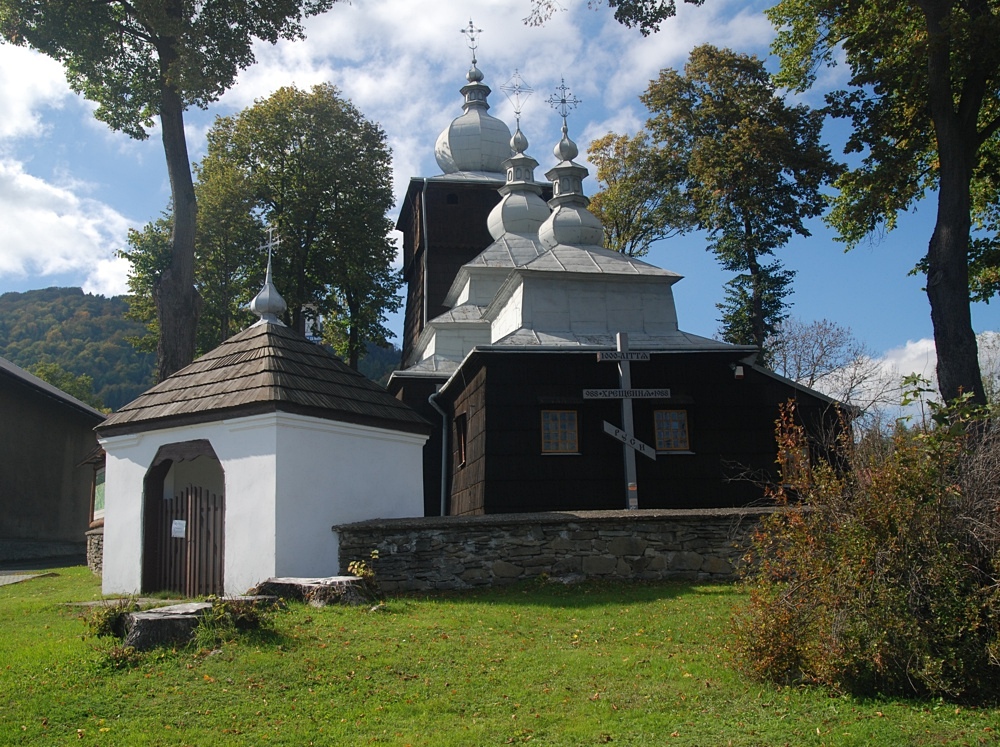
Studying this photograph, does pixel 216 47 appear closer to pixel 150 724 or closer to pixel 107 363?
pixel 150 724

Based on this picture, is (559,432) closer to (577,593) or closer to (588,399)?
(588,399)

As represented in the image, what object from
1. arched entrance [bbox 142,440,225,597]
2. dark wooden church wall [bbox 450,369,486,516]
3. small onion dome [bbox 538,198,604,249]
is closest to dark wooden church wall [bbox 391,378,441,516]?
dark wooden church wall [bbox 450,369,486,516]

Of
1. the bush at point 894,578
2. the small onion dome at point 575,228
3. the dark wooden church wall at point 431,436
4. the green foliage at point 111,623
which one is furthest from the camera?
the dark wooden church wall at point 431,436

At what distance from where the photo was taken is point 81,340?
59094 millimetres

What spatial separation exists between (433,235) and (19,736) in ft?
74.3

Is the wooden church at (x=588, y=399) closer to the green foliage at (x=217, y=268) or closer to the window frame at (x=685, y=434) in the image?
the window frame at (x=685, y=434)

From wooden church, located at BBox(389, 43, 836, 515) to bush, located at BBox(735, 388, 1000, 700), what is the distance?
6871mm

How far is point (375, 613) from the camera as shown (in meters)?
9.07

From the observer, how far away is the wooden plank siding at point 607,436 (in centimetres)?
1526

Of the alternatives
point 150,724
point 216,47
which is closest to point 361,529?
point 150,724

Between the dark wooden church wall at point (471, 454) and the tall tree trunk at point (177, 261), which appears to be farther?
the tall tree trunk at point (177, 261)

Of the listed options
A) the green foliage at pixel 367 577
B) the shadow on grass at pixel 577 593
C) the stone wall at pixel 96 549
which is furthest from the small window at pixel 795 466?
the stone wall at pixel 96 549

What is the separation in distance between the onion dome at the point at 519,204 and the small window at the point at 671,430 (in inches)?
420

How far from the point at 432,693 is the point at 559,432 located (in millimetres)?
9115
